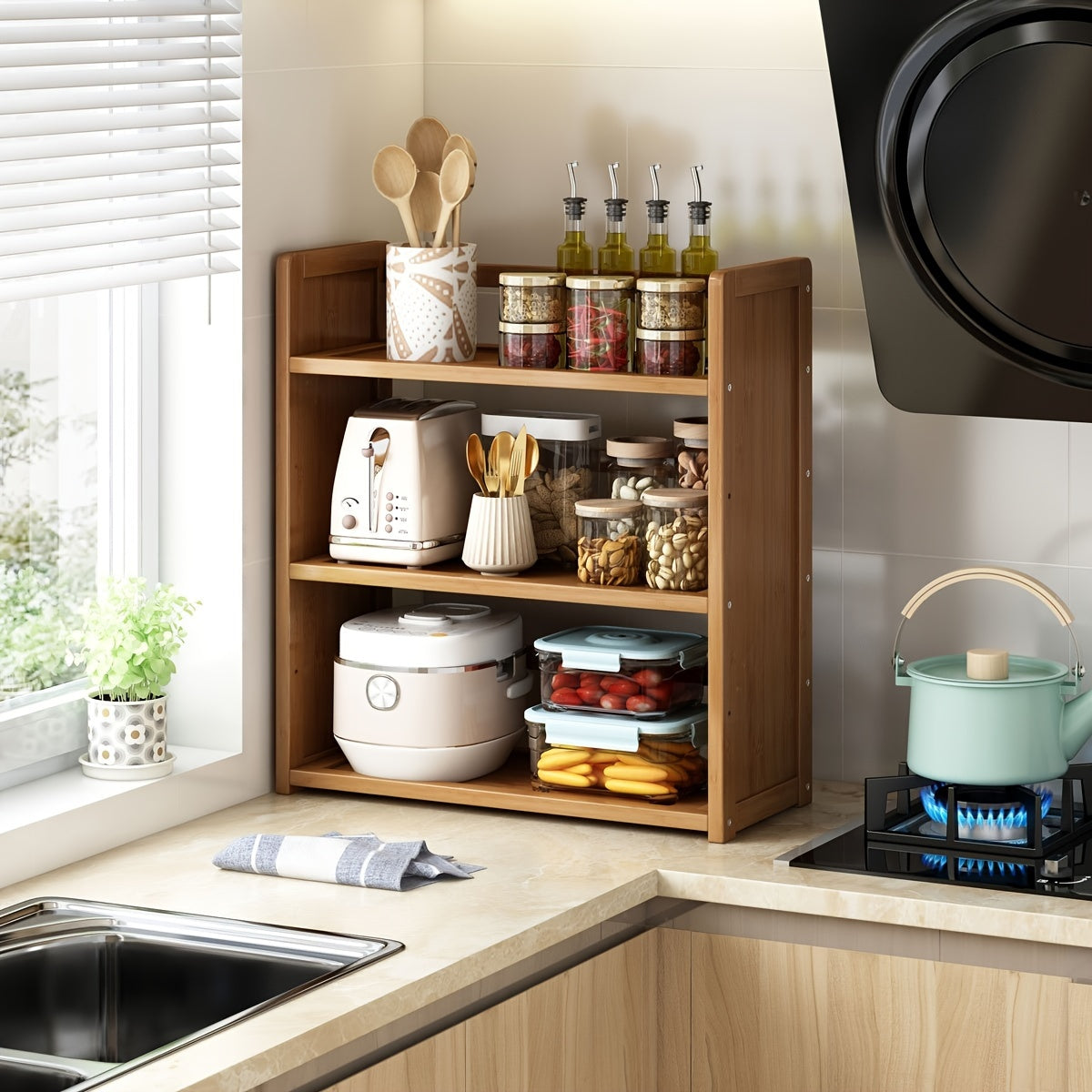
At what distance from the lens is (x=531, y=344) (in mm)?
2248

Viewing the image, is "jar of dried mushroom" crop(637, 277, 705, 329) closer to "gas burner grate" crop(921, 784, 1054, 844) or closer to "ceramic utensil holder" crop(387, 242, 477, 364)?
"ceramic utensil holder" crop(387, 242, 477, 364)

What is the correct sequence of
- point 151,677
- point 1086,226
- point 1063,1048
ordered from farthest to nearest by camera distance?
point 151,677, point 1063,1048, point 1086,226

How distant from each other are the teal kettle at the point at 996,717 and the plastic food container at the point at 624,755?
10.0 inches

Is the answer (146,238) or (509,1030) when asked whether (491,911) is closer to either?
(509,1030)

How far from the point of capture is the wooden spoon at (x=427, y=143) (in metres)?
2.39

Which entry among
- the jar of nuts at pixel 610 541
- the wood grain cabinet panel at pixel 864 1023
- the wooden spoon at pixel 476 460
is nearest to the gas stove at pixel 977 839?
the wood grain cabinet panel at pixel 864 1023

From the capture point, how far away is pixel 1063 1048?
1.92 metres

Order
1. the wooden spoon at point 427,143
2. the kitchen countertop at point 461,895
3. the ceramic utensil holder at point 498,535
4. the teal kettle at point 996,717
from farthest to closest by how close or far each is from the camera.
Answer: the wooden spoon at point 427,143, the ceramic utensil holder at point 498,535, the teal kettle at point 996,717, the kitchen countertop at point 461,895

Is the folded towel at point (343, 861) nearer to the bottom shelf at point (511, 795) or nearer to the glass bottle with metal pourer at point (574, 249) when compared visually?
the bottom shelf at point (511, 795)

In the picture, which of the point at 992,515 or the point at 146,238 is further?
the point at 992,515

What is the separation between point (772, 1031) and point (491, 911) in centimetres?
36

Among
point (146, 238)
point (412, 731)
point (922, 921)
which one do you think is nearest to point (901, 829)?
point (922, 921)

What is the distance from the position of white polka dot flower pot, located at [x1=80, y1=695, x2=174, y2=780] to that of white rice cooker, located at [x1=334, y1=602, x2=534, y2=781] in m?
0.25

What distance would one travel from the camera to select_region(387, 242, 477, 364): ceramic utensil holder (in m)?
2.29
